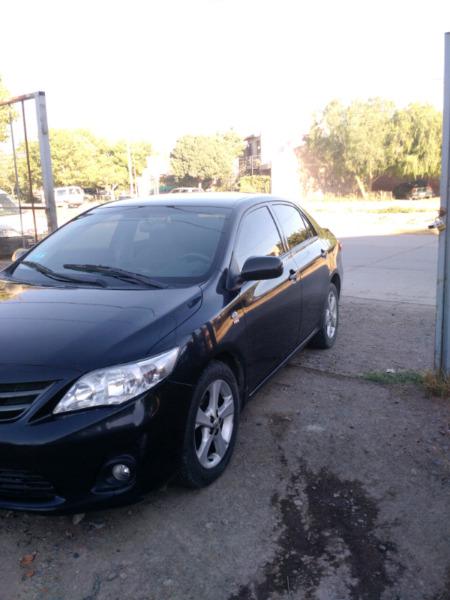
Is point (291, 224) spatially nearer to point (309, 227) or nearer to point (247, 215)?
point (309, 227)

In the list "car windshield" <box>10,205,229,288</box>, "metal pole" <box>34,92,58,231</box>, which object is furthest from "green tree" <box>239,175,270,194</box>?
"car windshield" <box>10,205,229,288</box>

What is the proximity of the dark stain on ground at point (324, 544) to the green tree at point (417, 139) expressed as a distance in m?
42.9

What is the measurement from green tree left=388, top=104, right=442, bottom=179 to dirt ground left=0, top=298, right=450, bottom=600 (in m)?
42.3

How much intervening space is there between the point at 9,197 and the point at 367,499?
29.1ft

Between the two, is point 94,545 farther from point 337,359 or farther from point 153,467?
point 337,359

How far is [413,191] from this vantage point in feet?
143

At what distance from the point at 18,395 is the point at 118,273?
1265 mm

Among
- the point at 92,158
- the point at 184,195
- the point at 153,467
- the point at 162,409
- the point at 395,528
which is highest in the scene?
the point at 92,158

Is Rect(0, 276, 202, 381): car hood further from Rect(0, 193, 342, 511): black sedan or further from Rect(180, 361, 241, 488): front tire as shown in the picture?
Rect(180, 361, 241, 488): front tire

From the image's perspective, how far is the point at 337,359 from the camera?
534 cm

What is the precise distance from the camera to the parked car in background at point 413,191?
141 feet

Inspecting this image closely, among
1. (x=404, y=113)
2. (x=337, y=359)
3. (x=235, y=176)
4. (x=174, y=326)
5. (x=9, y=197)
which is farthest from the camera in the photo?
(x=235, y=176)

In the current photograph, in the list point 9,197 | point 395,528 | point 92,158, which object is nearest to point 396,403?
point 395,528

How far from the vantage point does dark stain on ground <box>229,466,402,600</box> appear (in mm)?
2385
